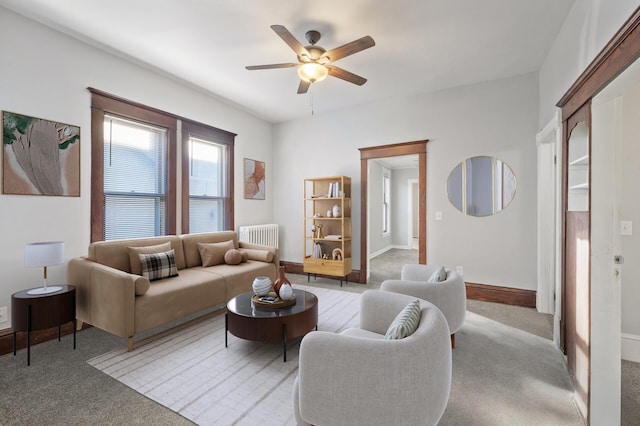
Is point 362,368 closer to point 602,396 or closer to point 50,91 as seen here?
point 602,396

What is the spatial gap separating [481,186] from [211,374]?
3921 mm

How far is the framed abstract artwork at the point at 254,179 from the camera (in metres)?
5.28

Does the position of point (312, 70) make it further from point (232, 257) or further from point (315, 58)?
point (232, 257)

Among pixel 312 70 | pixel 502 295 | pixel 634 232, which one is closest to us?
pixel 634 232

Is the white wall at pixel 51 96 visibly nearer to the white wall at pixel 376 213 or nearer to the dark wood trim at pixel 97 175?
the dark wood trim at pixel 97 175

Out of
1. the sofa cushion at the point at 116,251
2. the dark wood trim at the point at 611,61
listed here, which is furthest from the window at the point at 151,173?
the dark wood trim at the point at 611,61

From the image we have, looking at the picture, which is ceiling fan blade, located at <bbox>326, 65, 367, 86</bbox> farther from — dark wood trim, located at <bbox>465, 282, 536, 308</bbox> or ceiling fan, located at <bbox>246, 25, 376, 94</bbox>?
dark wood trim, located at <bbox>465, 282, 536, 308</bbox>

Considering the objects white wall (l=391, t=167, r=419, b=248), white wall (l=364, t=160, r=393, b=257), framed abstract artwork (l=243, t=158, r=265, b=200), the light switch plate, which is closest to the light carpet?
the light switch plate

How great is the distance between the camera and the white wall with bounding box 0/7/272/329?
2.61 metres

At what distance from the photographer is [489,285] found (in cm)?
396

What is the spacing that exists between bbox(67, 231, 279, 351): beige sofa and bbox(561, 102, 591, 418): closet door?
324cm

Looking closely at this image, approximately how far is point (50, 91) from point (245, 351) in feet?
10.4

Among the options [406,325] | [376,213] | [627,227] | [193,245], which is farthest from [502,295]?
[193,245]

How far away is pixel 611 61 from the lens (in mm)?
1594
